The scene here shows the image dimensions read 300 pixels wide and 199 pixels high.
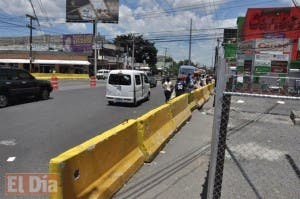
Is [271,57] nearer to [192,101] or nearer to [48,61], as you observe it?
[192,101]

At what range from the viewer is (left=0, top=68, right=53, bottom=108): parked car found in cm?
1672

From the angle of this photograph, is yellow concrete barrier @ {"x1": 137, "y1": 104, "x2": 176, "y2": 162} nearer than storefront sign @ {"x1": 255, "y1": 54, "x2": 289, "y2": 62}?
Yes

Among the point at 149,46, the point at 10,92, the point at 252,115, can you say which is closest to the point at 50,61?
the point at 149,46

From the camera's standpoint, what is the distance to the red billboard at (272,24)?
1640 inches

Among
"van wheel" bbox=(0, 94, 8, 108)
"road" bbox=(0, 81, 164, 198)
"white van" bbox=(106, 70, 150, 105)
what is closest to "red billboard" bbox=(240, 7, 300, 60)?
"white van" bbox=(106, 70, 150, 105)

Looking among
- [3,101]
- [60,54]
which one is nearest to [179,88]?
[3,101]

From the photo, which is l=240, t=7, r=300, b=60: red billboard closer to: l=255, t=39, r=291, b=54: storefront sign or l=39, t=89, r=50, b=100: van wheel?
l=255, t=39, r=291, b=54: storefront sign

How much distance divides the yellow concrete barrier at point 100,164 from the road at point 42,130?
1639 millimetres

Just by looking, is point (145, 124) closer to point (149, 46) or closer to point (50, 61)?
point (50, 61)

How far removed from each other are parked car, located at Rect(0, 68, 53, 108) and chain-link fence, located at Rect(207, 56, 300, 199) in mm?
10216

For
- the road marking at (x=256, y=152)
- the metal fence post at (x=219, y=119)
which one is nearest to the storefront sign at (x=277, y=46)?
the road marking at (x=256, y=152)

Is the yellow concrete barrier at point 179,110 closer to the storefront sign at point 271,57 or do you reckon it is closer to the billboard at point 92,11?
the storefront sign at point 271,57

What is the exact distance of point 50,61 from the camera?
70062 mm

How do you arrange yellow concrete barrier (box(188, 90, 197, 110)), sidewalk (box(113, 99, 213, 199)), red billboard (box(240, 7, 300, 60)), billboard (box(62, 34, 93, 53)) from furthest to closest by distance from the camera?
billboard (box(62, 34, 93, 53))
red billboard (box(240, 7, 300, 60))
yellow concrete barrier (box(188, 90, 197, 110))
sidewalk (box(113, 99, 213, 199))
